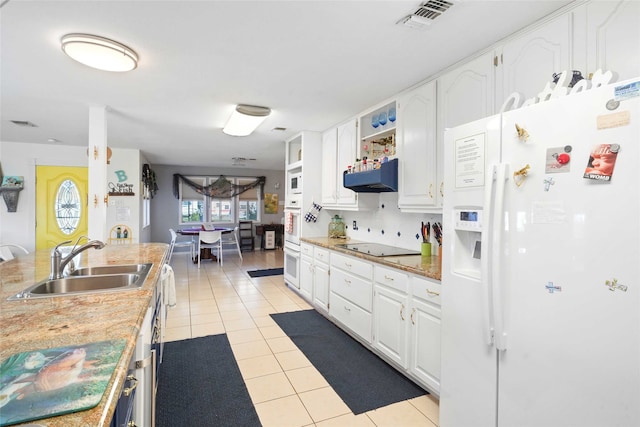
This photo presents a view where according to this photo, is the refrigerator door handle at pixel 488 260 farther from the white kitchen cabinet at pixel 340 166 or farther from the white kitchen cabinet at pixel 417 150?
the white kitchen cabinet at pixel 340 166

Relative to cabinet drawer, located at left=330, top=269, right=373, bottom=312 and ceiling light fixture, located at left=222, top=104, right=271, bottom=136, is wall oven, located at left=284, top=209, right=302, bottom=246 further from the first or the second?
ceiling light fixture, located at left=222, top=104, right=271, bottom=136

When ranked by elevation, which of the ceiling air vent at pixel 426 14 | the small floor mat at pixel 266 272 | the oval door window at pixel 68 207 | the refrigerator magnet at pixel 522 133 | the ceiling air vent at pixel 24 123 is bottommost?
the small floor mat at pixel 266 272

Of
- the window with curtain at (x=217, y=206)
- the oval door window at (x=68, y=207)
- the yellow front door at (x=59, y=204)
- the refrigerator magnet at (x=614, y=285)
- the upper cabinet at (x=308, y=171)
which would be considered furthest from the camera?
the window with curtain at (x=217, y=206)

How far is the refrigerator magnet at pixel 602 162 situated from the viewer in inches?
44.3

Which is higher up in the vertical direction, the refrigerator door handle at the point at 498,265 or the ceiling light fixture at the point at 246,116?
the ceiling light fixture at the point at 246,116

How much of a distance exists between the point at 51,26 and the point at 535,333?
298 cm

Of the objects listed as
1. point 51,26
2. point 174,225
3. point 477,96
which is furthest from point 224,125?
point 174,225

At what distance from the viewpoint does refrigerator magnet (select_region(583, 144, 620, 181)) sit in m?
1.12

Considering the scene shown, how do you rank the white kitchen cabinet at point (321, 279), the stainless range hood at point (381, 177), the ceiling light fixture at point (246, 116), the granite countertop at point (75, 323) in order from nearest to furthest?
1. the granite countertop at point (75, 323)
2. the stainless range hood at point (381, 177)
3. the ceiling light fixture at point (246, 116)
4. the white kitchen cabinet at point (321, 279)

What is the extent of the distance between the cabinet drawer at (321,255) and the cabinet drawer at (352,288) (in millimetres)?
215

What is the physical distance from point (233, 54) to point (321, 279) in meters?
2.47

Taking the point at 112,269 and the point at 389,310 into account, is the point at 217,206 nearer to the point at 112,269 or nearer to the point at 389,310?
the point at 112,269

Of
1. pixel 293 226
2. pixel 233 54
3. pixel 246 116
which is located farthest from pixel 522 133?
pixel 293 226

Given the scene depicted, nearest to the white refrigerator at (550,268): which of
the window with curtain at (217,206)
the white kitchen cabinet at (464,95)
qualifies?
the white kitchen cabinet at (464,95)
